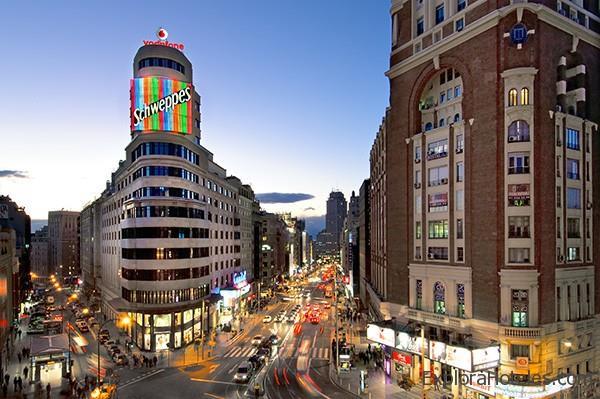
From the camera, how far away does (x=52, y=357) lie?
169ft

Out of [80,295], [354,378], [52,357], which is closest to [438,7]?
[354,378]

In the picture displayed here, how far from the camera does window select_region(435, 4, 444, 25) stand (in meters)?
51.8

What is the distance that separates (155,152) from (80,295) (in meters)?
101

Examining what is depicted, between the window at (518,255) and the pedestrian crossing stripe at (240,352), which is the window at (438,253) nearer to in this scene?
the window at (518,255)

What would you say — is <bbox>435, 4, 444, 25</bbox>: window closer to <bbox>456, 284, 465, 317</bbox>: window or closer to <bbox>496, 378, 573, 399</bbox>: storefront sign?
<bbox>456, 284, 465, 317</bbox>: window

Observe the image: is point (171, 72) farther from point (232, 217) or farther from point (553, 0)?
point (553, 0)

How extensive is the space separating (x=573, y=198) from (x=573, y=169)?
9.85ft

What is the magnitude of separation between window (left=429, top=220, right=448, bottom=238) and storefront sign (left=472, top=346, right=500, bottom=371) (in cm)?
1299

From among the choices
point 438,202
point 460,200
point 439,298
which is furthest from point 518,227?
point 439,298

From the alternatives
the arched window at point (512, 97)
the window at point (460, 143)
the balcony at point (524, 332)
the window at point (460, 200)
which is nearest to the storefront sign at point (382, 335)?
the balcony at point (524, 332)

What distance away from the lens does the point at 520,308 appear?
139 feet

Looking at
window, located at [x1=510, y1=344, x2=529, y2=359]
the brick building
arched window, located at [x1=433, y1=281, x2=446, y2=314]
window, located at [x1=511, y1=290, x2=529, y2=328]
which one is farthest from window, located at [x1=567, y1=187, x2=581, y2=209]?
arched window, located at [x1=433, y1=281, x2=446, y2=314]

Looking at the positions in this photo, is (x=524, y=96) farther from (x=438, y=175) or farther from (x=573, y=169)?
(x=438, y=175)

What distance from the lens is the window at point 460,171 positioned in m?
48.1
